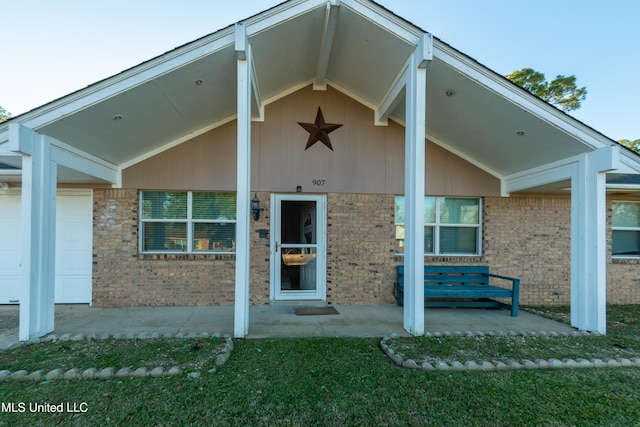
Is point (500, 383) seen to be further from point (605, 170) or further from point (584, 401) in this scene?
point (605, 170)

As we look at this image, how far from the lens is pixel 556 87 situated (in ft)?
48.9

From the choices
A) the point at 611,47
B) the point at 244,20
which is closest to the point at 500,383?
the point at 244,20

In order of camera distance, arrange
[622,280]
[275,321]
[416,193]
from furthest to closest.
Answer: [622,280]
[275,321]
[416,193]

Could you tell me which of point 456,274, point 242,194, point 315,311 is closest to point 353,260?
point 315,311

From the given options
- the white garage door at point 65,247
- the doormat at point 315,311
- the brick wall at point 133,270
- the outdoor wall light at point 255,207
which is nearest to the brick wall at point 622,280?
the doormat at point 315,311

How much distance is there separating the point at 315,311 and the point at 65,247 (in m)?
5.33

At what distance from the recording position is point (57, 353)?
3.89 metres

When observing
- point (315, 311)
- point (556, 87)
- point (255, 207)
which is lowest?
point (315, 311)

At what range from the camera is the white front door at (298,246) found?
21.4 feet

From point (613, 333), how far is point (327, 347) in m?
4.75

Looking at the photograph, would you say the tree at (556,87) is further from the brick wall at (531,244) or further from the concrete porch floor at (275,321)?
the concrete porch floor at (275,321)

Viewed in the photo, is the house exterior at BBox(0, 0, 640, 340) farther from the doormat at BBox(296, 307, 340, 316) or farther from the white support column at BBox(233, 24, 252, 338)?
the doormat at BBox(296, 307, 340, 316)

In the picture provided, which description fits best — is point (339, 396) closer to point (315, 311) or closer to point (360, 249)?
point (315, 311)

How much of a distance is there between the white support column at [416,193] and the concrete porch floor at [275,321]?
0.44 metres
